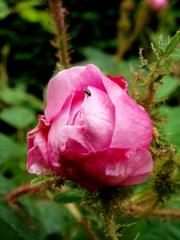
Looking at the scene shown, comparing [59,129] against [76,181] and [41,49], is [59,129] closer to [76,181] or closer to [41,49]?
[76,181]

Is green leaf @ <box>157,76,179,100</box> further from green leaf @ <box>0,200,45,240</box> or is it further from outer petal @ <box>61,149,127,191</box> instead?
outer petal @ <box>61,149,127,191</box>

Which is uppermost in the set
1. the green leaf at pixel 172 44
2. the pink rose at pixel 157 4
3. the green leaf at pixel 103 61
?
the green leaf at pixel 172 44

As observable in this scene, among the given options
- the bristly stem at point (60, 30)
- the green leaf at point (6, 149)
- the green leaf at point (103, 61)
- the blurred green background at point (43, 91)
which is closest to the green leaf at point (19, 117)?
the blurred green background at point (43, 91)

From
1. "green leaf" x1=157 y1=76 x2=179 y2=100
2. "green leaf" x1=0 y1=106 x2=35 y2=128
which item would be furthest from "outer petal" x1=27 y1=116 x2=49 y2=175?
"green leaf" x1=0 y1=106 x2=35 y2=128

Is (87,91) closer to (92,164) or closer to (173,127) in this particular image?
(92,164)

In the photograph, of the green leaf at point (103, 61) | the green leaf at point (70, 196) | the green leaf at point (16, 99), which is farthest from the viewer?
the green leaf at point (103, 61)

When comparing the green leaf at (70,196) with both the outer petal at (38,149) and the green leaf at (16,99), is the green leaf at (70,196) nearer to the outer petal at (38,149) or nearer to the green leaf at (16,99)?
the outer petal at (38,149)

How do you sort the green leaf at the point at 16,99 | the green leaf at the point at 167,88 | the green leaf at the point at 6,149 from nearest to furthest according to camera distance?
the green leaf at the point at 6,149, the green leaf at the point at 167,88, the green leaf at the point at 16,99
